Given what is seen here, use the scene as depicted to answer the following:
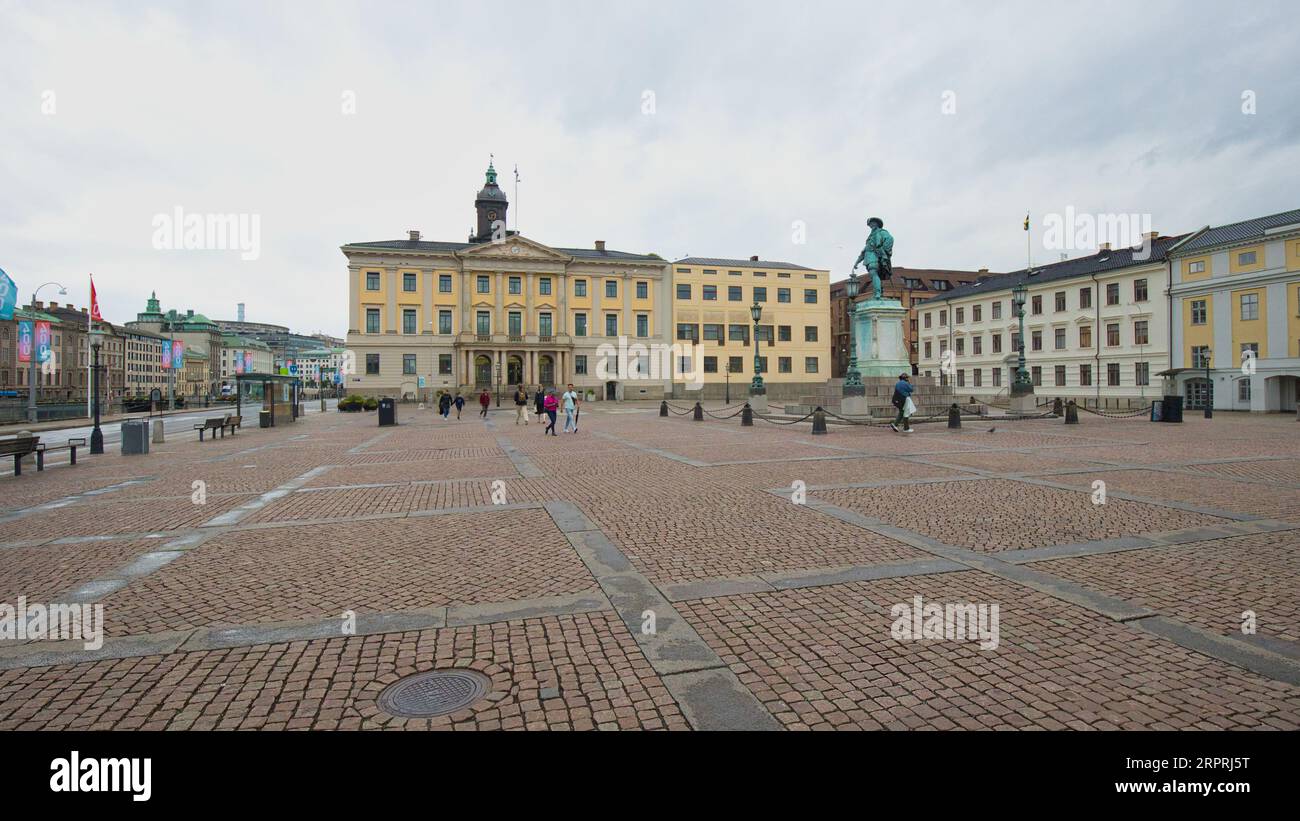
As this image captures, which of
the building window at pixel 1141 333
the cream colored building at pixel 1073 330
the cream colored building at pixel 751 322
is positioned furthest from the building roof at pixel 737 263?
the building window at pixel 1141 333

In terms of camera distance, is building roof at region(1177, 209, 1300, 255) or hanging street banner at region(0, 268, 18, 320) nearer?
hanging street banner at region(0, 268, 18, 320)

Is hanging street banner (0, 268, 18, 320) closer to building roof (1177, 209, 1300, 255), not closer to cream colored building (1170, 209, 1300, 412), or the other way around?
cream colored building (1170, 209, 1300, 412)

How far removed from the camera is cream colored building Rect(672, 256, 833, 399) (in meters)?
72.4

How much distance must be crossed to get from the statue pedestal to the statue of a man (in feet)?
2.74

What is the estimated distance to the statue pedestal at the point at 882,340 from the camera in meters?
27.0

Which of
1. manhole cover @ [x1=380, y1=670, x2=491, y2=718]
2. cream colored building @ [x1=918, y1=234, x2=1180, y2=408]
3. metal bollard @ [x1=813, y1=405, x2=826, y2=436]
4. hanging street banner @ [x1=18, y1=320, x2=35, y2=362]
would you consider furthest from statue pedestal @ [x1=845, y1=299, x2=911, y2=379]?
hanging street banner @ [x1=18, y1=320, x2=35, y2=362]

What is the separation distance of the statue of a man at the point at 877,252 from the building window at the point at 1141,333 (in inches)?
1209

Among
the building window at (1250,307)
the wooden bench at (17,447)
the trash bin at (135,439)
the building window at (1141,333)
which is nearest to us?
the wooden bench at (17,447)

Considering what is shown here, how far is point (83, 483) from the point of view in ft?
40.2

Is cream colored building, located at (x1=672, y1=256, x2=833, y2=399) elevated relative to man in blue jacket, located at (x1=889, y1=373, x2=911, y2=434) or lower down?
elevated

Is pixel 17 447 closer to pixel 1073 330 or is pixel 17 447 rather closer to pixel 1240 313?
pixel 1240 313

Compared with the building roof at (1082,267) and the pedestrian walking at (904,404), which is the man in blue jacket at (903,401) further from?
the building roof at (1082,267)

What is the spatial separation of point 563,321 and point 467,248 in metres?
11.9

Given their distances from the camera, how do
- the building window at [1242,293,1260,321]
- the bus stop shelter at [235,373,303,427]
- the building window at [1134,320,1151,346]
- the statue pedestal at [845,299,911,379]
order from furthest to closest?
the building window at [1134,320,1151,346]
the building window at [1242,293,1260,321]
the bus stop shelter at [235,373,303,427]
the statue pedestal at [845,299,911,379]
